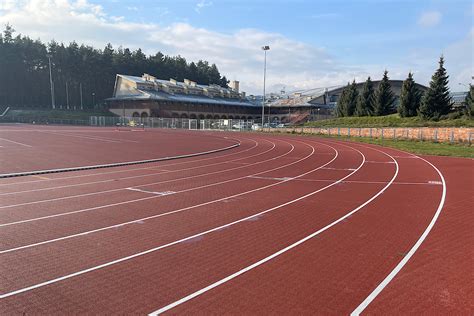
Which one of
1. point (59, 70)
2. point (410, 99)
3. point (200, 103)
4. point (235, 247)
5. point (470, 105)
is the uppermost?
point (59, 70)

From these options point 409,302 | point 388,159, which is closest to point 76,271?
point 409,302

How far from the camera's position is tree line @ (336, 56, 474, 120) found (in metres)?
39.0

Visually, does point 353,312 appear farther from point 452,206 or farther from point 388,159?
point 388,159

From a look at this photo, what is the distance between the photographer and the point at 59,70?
3807 inches

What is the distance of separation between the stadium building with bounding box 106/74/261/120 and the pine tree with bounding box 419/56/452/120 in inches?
2046

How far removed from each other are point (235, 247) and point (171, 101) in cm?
7588

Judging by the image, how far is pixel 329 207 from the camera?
31.6 ft

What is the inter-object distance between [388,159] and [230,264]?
18635 millimetres

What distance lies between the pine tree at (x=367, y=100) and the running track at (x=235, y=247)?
39.9 metres

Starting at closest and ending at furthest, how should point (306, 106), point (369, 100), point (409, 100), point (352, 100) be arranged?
1. point (409, 100)
2. point (369, 100)
3. point (352, 100)
4. point (306, 106)

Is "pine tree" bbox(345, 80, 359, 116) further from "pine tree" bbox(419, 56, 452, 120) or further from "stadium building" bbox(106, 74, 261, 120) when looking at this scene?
"stadium building" bbox(106, 74, 261, 120)

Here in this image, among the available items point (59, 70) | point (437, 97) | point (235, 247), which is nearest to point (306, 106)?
point (437, 97)

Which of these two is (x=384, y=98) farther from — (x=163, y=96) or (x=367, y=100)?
(x=163, y=96)

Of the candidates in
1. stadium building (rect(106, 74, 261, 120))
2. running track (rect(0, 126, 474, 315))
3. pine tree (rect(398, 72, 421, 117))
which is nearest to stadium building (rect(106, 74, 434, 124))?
stadium building (rect(106, 74, 261, 120))
